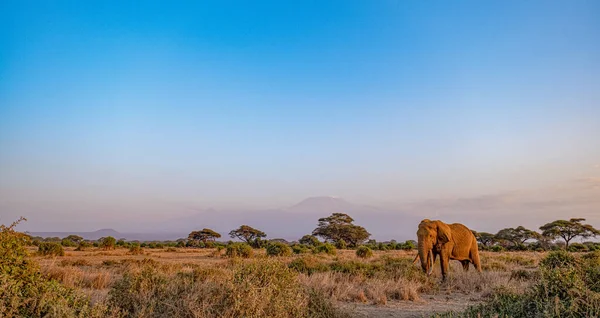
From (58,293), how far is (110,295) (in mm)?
1052

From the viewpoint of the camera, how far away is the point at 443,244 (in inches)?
572

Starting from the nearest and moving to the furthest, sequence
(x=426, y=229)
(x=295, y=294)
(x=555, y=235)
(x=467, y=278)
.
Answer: (x=295, y=294) < (x=467, y=278) < (x=426, y=229) < (x=555, y=235)

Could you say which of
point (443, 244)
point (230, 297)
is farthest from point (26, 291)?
point (443, 244)

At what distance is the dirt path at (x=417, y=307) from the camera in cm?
838

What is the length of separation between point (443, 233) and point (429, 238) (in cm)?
75

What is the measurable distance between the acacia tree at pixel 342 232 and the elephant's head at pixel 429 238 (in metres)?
43.6

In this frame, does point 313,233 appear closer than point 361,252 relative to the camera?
No

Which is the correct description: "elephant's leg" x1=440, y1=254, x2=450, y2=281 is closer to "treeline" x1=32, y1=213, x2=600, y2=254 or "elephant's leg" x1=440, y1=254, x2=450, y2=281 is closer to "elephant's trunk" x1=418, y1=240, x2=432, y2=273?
"elephant's trunk" x1=418, y1=240, x2=432, y2=273

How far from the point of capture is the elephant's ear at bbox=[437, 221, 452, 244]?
48.1 ft

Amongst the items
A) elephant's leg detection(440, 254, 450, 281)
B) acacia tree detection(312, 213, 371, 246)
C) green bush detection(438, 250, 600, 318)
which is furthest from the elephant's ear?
acacia tree detection(312, 213, 371, 246)

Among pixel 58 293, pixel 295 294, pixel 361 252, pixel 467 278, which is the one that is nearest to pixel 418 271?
pixel 467 278

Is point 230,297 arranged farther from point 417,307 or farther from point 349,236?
Result: point 349,236

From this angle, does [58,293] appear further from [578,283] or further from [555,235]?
[555,235]

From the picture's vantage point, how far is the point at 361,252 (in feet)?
86.9
